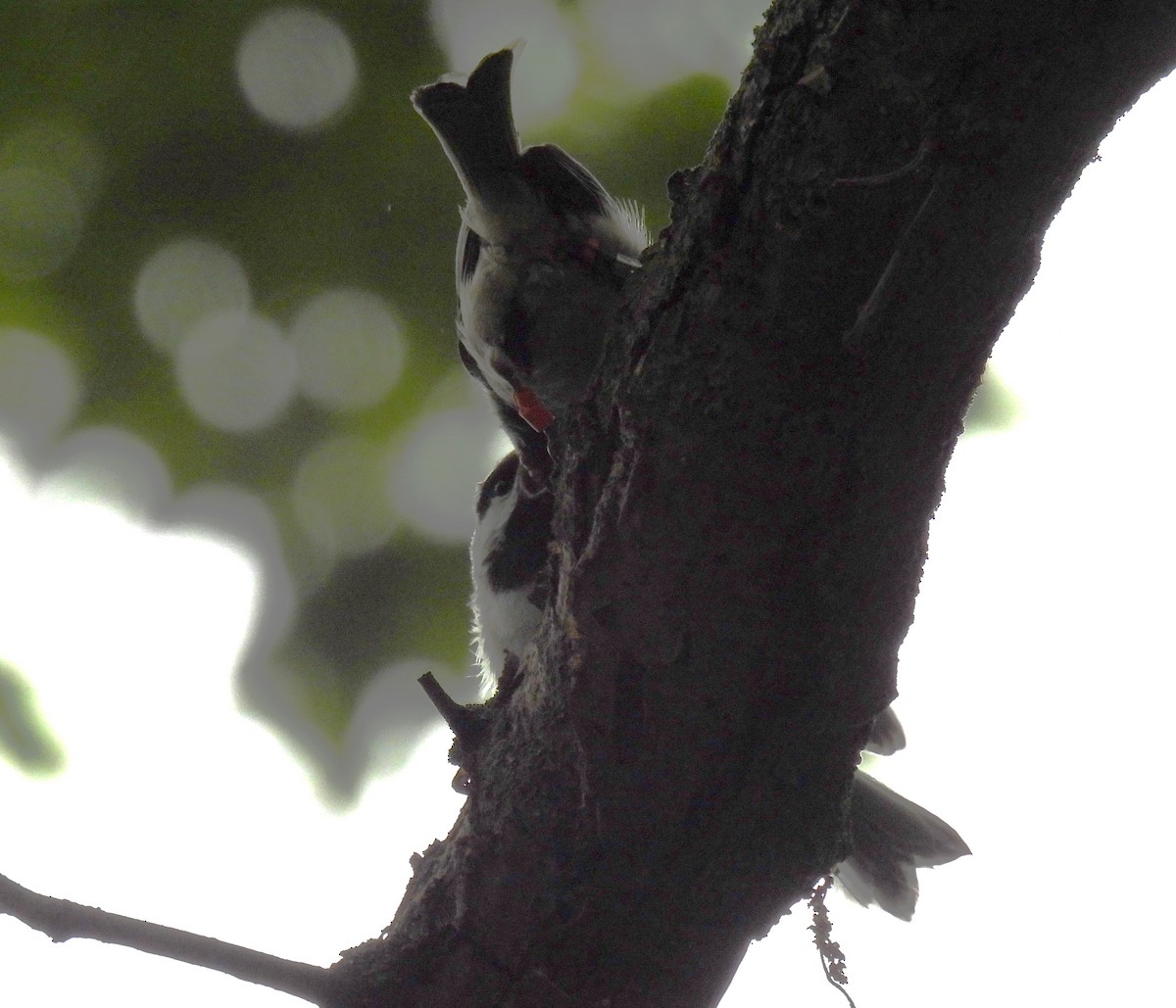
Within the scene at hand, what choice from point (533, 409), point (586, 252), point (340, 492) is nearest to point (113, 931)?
point (533, 409)

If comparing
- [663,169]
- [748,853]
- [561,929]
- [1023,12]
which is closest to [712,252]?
[1023,12]

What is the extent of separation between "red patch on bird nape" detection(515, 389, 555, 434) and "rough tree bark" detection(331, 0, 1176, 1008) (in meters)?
0.52

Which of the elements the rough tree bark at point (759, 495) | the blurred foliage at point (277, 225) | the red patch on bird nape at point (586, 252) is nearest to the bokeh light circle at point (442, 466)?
the blurred foliage at point (277, 225)

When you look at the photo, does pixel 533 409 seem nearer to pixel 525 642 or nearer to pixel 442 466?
pixel 525 642

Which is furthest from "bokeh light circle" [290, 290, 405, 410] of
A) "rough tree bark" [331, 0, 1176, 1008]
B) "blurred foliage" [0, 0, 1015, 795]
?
"rough tree bark" [331, 0, 1176, 1008]

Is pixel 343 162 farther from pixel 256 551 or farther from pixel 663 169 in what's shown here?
pixel 256 551

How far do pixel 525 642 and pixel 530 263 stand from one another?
0.67 meters

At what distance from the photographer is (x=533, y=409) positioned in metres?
1.59

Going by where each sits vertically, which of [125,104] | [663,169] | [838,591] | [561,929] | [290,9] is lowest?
[561,929]

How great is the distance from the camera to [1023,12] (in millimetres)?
786

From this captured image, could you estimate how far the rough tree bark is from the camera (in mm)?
827

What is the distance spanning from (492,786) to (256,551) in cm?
130

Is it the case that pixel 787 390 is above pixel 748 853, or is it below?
above

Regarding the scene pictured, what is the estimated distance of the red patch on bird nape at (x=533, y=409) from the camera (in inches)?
62.6
